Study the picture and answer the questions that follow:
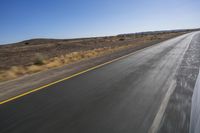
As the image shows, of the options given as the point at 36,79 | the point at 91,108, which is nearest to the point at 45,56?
the point at 36,79

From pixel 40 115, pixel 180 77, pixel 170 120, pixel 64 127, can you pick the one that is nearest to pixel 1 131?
pixel 40 115

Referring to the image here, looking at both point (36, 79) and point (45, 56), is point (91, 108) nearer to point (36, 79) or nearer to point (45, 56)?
point (36, 79)

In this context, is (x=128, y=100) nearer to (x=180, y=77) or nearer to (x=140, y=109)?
(x=140, y=109)

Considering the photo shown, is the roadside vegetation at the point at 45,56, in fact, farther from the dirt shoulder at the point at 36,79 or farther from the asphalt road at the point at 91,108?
the asphalt road at the point at 91,108

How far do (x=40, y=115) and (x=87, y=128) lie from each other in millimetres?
1438

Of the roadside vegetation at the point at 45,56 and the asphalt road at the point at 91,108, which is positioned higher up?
the asphalt road at the point at 91,108

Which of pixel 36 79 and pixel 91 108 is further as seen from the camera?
pixel 36 79

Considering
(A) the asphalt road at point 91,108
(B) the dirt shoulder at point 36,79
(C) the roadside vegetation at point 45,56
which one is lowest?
(C) the roadside vegetation at point 45,56

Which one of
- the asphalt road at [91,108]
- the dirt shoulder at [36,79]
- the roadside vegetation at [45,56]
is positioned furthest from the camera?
the roadside vegetation at [45,56]

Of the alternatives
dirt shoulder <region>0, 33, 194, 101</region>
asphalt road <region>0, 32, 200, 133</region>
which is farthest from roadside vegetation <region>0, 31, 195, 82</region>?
asphalt road <region>0, 32, 200, 133</region>

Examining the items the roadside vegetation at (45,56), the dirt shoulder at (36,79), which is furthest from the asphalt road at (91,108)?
the roadside vegetation at (45,56)

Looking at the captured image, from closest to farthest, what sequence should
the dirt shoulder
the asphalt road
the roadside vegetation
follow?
the asphalt road, the dirt shoulder, the roadside vegetation

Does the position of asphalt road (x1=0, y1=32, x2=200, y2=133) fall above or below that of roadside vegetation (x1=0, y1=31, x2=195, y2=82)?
above

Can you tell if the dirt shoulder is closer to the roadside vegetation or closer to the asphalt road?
the asphalt road
